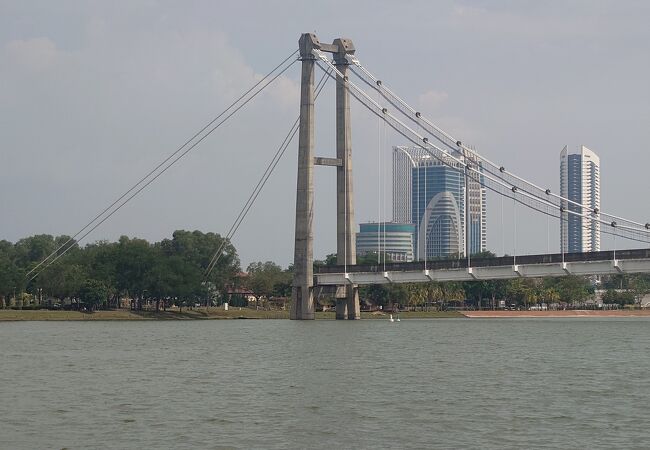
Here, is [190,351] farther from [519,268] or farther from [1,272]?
[1,272]

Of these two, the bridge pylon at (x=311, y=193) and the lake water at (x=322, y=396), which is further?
the bridge pylon at (x=311, y=193)

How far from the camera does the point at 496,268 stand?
114750 millimetres

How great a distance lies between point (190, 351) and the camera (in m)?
64.6

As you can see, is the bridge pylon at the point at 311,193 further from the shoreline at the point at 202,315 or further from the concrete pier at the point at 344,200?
the shoreline at the point at 202,315

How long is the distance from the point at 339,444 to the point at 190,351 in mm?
36494

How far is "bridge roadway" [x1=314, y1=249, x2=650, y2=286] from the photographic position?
10419 cm

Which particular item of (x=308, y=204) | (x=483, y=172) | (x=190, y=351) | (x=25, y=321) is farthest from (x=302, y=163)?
(x=190, y=351)

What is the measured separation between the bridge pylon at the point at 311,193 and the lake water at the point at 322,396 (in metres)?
50.5

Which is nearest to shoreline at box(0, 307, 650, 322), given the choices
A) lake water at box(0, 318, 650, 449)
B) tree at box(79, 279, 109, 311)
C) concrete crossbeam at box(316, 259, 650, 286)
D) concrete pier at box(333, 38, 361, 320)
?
tree at box(79, 279, 109, 311)

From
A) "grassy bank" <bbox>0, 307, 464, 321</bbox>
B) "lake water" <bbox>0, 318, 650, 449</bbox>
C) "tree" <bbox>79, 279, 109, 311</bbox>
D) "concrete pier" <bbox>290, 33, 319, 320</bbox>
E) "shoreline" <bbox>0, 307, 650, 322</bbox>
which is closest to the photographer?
"lake water" <bbox>0, 318, 650, 449</bbox>

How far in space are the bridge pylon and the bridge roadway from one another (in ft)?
7.54

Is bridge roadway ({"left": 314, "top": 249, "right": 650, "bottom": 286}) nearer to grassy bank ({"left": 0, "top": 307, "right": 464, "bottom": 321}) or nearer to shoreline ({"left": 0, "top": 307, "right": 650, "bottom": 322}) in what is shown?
shoreline ({"left": 0, "top": 307, "right": 650, "bottom": 322})

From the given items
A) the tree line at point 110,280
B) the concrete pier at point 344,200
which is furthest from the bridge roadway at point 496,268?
the tree line at point 110,280

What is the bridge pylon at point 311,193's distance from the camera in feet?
393
